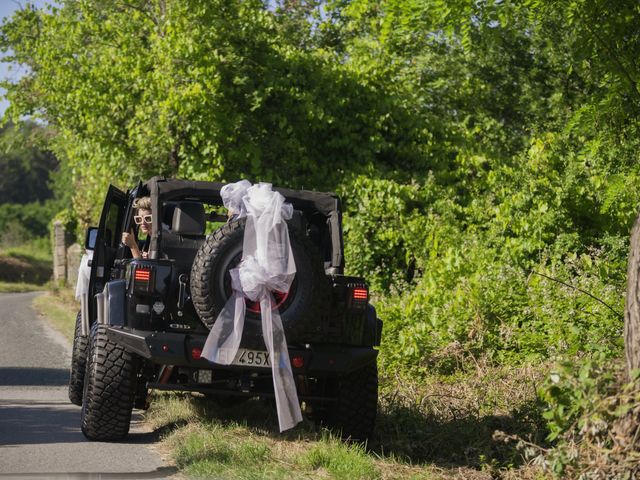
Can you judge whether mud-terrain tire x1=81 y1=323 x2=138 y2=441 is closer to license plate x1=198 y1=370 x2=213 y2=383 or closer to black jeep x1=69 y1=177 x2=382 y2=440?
black jeep x1=69 y1=177 x2=382 y2=440

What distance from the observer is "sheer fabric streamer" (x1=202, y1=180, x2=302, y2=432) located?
7.03m

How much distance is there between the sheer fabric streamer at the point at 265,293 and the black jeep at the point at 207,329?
0.06 m

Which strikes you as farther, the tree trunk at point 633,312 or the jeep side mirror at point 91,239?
the jeep side mirror at point 91,239

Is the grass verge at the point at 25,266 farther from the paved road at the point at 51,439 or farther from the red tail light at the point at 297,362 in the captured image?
the red tail light at the point at 297,362

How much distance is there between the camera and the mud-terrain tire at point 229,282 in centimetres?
705

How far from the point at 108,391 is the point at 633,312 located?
3818 millimetres

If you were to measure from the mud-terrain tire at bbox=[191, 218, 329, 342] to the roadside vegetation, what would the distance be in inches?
34.7

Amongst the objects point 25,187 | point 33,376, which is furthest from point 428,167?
point 25,187

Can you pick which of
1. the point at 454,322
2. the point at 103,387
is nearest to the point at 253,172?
the point at 454,322

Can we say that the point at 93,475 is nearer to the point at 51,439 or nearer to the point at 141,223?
the point at 51,439

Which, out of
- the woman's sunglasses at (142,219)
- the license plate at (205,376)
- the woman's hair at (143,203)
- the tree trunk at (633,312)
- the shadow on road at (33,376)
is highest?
the woman's hair at (143,203)

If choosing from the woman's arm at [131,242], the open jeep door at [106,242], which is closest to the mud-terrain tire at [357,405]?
the woman's arm at [131,242]

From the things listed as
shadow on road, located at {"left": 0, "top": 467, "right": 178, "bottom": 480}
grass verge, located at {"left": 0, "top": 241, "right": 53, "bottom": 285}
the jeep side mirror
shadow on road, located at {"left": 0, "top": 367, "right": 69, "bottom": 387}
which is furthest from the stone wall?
shadow on road, located at {"left": 0, "top": 467, "right": 178, "bottom": 480}

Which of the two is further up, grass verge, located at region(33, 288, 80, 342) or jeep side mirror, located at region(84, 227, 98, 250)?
jeep side mirror, located at region(84, 227, 98, 250)
